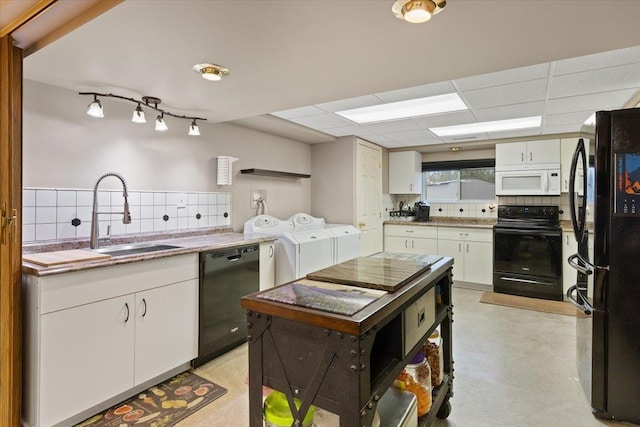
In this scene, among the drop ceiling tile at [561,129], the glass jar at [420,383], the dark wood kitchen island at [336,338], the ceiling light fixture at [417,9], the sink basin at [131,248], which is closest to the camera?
the dark wood kitchen island at [336,338]

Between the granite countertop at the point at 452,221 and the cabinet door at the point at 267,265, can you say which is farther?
the granite countertop at the point at 452,221

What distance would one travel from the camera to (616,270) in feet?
6.03

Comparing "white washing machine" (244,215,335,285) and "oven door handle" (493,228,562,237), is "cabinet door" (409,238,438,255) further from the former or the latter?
"white washing machine" (244,215,335,285)

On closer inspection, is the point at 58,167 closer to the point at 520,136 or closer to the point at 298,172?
the point at 298,172

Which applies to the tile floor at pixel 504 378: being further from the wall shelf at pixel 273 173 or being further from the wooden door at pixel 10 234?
the wall shelf at pixel 273 173

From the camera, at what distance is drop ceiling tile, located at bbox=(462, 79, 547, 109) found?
8.42 feet

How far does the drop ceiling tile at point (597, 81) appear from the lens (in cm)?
228

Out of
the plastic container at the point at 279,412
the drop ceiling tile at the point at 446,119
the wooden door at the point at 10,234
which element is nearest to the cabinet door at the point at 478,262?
the drop ceiling tile at the point at 446,119

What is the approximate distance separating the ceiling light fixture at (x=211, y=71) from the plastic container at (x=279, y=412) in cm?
172

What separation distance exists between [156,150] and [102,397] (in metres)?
1.86

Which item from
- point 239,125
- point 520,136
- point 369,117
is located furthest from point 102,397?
point 520,136

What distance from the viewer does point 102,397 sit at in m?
1.90

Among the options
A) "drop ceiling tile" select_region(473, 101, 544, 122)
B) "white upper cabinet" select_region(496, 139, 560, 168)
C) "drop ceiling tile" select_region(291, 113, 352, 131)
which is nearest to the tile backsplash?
"drop ceiling tile" select_region(291, 113, 352, 131)

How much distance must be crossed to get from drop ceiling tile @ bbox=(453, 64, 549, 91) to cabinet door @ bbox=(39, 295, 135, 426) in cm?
276
